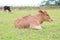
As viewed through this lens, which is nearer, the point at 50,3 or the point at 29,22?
the point at 29,22

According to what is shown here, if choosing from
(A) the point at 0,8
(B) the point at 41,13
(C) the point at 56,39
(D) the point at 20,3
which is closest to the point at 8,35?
(C) the point at 56,39

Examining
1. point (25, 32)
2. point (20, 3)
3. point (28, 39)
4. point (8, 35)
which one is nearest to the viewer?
point (28, 39)

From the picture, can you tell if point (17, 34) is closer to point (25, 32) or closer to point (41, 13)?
point (25, 32)

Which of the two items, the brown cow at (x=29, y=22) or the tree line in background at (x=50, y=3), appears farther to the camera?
the tree line in background at (x=50, y=3)

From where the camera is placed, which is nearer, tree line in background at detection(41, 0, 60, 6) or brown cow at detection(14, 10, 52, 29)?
brown cow at detection(14, 10, 52, 29)

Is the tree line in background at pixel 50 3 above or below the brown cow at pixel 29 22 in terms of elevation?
below

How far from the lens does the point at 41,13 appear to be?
9.94 m

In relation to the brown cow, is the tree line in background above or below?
below

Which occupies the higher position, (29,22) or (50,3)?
(29,22)

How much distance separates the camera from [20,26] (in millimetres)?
9617

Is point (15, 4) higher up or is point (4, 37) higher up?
point (4, 37)

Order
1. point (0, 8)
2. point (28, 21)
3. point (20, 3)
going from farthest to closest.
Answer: point (20, 3) < point (0, 8) < point (28, 21)

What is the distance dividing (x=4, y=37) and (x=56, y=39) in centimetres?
150

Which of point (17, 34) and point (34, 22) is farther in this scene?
point (34, 22)
